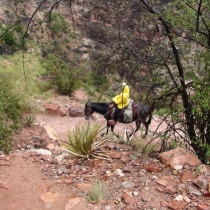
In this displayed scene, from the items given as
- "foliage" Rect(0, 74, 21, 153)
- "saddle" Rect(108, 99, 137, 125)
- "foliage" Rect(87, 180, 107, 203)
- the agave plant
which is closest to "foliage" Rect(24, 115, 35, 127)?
"foliage" Rect(0, 74, 21, 153)

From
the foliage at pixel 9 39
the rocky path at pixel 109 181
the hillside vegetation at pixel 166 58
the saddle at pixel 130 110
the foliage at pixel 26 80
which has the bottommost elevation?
the rocky path at pixel 109 181

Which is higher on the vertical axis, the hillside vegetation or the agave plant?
the hillside vegetation

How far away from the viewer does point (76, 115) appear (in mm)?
10758

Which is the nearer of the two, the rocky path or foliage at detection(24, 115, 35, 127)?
the rocky path

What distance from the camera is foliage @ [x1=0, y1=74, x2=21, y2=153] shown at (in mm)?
6602

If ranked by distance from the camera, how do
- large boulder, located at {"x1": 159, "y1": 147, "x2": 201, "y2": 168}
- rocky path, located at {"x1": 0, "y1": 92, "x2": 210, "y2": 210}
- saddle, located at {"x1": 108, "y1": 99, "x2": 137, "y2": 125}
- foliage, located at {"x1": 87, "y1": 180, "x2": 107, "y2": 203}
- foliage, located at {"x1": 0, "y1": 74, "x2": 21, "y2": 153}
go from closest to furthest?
rocky path, located at {"x1": 0, "y1": 92, "x2": 210, "y2": 210} → foliage, located at {"x1": 87, "y1": 180, "x2": 107, "y2": 203} → large boulder, located at {"x1": 159, "y1": 147, "x2": 201, "y2": 168} → foliage, located at {"x1": 0, "y1": 74, "x2": 21, "y2": 153} → saddle, located at {"x1": 108, "y1": 99, "x2": 137, "y2": 125}

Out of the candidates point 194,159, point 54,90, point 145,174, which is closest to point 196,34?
point 194,159

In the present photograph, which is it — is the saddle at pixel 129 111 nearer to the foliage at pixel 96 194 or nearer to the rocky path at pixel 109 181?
the rocky path at pixel 109 181

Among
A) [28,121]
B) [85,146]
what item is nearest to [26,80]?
[28,121]

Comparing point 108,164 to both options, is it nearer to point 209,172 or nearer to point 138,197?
point 138,197

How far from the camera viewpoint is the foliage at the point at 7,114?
6602 mm

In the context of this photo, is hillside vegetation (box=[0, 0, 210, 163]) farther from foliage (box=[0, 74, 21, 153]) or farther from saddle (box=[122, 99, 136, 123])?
saddle (box=[122, 99, 136, 123])

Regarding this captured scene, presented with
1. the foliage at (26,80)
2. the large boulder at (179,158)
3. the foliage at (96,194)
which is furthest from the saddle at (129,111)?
the foliage at (96,194)

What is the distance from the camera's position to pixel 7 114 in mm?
7668
